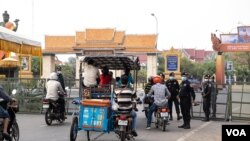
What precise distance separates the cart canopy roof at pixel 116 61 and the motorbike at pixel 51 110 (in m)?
1.93

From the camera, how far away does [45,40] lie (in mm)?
60188

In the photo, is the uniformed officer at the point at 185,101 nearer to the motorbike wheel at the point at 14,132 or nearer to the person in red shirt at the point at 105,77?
the person in red shirt at the point at 105,77

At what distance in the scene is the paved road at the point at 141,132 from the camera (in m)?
11.3

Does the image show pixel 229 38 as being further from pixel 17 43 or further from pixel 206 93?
pixel 17 43

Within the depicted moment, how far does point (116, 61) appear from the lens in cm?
1308

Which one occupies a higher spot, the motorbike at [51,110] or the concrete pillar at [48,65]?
the concrete pillar at [48,65]

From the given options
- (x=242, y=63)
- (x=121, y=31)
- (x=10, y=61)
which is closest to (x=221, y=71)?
(x=121, y=31)

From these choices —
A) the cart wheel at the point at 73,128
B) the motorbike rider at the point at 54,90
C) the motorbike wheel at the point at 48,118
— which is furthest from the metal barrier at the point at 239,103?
the cart wheel at the point at 73,128

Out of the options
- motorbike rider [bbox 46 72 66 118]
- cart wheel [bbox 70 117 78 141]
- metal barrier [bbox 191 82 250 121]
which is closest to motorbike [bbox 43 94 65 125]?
motorbike rider [bbox 46 72 66 118]

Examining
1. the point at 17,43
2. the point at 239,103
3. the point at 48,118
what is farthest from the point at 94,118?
the point at 239,103

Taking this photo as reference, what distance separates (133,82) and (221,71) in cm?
4245

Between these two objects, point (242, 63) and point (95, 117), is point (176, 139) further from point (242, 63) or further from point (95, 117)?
point (242, 63)

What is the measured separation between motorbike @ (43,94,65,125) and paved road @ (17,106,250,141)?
23 cm

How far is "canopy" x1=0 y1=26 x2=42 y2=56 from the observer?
13.1 m
